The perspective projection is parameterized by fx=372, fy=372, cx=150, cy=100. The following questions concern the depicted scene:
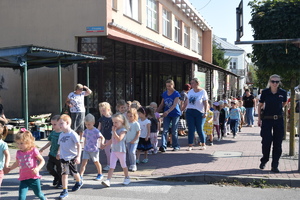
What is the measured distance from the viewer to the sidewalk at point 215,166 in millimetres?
6820

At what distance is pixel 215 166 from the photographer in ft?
25.3

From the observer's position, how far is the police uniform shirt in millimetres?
7352

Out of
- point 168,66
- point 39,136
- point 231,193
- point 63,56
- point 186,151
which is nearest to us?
point 231,193

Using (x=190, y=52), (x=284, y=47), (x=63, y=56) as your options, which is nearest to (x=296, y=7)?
(x=284, y=47)

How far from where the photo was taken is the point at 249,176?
6.79 meters

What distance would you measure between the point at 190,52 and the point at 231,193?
23.7 meters

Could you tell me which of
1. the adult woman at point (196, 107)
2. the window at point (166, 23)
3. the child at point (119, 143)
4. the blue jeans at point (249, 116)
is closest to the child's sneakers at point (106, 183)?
the child at point (119, 143)

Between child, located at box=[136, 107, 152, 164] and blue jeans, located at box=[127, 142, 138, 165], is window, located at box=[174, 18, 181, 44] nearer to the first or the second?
child, located at box=[136, 107, 152, 164]

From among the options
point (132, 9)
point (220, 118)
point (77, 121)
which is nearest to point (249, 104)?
point (220, 118)

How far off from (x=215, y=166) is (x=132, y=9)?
11.6 meters

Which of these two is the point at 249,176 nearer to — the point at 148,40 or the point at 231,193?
the point at 231,193

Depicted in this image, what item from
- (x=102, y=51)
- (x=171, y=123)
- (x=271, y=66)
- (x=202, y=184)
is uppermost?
(x=102, y=51)

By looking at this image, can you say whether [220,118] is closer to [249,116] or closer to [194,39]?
[249,116]

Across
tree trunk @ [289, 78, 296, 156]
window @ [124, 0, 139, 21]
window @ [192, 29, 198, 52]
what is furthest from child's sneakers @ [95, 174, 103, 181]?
window @ [192, 29, 198, 52]
